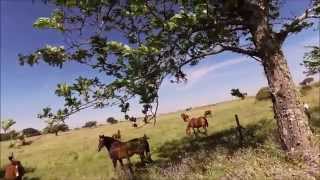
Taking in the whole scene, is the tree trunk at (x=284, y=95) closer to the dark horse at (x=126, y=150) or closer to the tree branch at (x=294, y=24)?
the tree branch at (x=294, y=24)

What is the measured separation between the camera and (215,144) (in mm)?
26531

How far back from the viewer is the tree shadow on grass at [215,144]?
22.5m

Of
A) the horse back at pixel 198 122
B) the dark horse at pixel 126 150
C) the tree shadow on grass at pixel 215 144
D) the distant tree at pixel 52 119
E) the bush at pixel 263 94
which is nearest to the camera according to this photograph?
the distant tree at pixel 52 119

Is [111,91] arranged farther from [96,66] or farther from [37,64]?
[37,64]

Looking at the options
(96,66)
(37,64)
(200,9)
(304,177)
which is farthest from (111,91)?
(304,177)

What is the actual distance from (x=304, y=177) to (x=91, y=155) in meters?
26.5

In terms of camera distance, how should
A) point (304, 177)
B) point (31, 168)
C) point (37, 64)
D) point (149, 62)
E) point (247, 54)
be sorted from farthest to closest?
point (31, 168)
point (247, 54)
point (149, 62)
point (37, 64)
point (304, 177)

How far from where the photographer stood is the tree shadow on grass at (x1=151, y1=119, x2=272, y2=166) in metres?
22.5

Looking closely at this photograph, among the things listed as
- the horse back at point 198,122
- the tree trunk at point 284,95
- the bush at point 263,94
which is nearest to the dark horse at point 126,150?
the horse back at point 198,122

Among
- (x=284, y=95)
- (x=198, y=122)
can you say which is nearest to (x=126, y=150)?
(x=198, y=122)

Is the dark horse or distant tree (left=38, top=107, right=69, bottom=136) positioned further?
the dark horse

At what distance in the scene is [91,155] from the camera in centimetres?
3688

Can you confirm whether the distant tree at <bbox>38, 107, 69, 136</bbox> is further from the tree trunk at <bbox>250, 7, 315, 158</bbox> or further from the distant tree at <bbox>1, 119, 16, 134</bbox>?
the distant tree at <bbox>1, 119, 16, 134</bbox>

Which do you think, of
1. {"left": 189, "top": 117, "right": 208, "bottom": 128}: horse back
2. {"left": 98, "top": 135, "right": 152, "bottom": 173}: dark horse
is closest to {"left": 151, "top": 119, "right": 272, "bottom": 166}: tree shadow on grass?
{"left": 98, "top": 135, "right": 152, "bottom": 173}: dark horse
